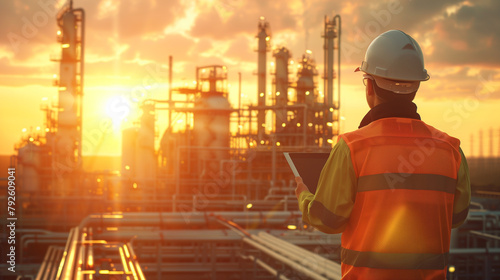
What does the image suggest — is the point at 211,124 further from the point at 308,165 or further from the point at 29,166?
the point at 308,165

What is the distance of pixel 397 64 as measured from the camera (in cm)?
207

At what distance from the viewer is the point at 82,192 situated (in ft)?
74.4

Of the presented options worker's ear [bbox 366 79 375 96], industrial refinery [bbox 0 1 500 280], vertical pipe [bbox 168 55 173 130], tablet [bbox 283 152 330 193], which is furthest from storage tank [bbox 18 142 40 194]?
worker's ear [bbox 366 79 375 96]

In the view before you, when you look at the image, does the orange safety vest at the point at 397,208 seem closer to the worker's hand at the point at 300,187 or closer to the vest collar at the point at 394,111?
the vest collar at the point at 394,111

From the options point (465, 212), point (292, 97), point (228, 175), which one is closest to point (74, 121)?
point (228, 175)

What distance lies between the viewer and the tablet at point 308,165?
2.27 metres

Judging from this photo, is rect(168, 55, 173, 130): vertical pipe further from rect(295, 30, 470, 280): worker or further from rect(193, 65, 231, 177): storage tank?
rect(295, 30, 470, 280): worker

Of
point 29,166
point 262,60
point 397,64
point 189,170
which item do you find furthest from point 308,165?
point 262,60

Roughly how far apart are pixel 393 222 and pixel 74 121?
943 inches

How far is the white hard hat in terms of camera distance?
2.06 meters

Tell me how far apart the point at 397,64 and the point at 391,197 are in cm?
53

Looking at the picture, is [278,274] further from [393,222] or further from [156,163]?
[156,163]

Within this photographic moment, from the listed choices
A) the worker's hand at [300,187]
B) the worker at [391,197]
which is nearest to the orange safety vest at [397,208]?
the worker at [391,197]

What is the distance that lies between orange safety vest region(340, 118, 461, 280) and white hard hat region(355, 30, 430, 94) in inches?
8.6
